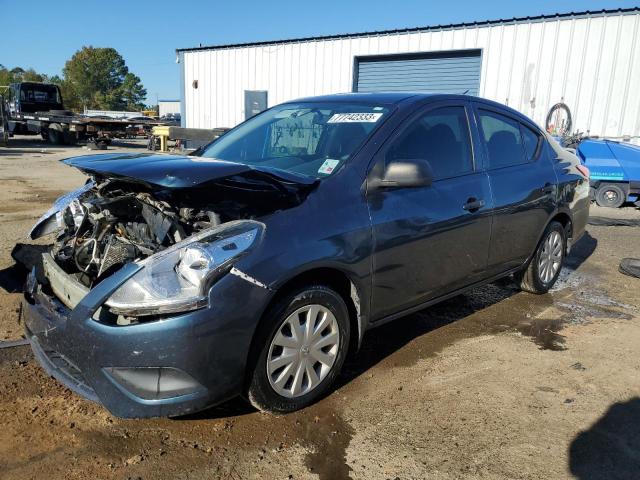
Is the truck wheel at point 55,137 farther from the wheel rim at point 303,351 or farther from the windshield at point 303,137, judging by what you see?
the wheel rim at point 303,351

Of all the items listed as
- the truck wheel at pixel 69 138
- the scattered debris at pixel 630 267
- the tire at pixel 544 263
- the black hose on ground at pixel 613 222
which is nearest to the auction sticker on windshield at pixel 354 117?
the tire at pixel 544 263

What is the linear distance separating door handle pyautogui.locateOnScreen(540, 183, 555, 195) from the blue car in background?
20.3ft

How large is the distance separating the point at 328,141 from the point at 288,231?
1.03 m

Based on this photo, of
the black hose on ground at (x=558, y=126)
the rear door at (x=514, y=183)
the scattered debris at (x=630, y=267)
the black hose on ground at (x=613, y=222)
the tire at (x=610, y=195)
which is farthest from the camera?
the black hose on ground at (x=558, y=126)

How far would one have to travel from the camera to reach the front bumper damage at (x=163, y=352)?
228 centimetres

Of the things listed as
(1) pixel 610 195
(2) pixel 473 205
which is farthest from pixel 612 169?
(2) pixel 473 205

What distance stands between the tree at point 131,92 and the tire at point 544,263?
86344 millimetres

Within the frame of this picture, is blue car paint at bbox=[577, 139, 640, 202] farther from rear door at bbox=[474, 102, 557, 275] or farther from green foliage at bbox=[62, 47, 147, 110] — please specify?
green foliage at bbox=[62, 47, 147, 110]

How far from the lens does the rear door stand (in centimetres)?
397

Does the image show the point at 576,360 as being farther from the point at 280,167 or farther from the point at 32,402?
the point at 32,402

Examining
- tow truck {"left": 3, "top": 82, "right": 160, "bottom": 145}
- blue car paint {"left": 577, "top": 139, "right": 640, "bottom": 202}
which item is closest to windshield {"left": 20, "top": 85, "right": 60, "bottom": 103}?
tow truck {"left": 3, "top": 82, "right": 160, "bottom": 145}

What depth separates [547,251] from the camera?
484 cm

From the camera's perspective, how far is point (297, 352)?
274 cm

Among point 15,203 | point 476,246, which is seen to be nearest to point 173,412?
point 476,246
